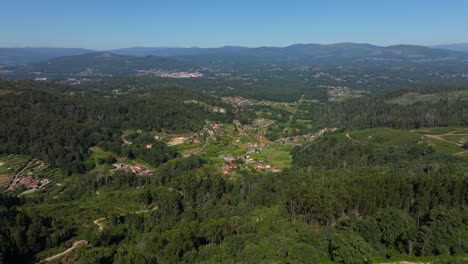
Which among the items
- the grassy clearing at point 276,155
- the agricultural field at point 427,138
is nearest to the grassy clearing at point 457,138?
the agricultural field at point 427,138

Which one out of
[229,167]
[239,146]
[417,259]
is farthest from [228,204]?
[239,146]

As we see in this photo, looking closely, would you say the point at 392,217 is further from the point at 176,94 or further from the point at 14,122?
the point at 176,94

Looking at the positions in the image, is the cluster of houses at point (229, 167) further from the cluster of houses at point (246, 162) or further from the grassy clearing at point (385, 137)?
the grassy clearing at point (385, 137)

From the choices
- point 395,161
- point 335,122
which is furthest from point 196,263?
point 335,122

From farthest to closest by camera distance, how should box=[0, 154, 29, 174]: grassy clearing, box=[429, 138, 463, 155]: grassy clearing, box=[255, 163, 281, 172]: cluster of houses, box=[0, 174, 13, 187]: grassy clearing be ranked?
box=[429, 138, 463, 155]: grassy clearing → box=[255, 163, 281, 172]: cluster of houses → box=[0, 154, 29, 174]: grassy clearing → box=[0, 174, 13, 187]: grassy clearing

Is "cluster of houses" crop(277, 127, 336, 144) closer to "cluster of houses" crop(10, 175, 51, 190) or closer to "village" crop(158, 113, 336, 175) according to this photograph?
"village" crop(158, 113, 336, 175)

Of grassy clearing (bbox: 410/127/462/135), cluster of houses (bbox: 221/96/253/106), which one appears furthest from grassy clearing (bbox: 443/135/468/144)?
cluster of houses (bbox: 221/96/253/106)
